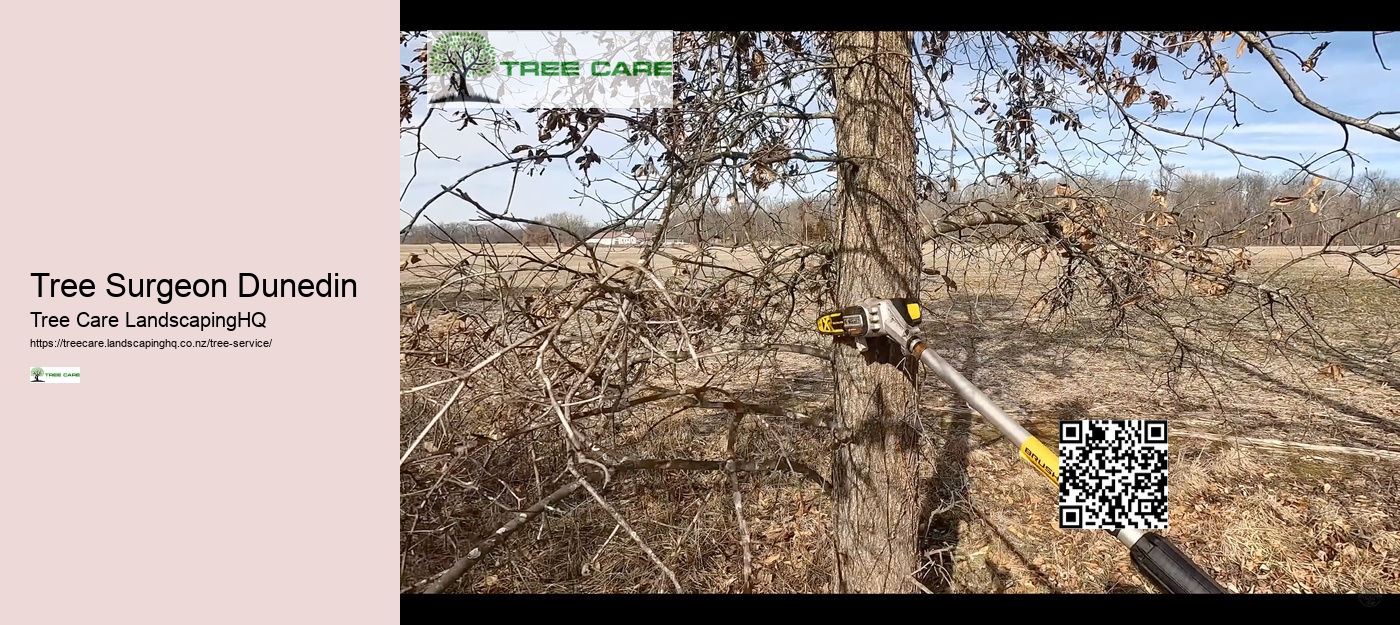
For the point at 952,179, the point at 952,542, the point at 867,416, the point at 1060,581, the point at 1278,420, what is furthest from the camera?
the point at 1278,420

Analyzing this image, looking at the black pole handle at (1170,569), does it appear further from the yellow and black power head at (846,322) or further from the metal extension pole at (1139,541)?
the yellow and black power head at (846,322)

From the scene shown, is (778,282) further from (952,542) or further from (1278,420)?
(1278,420)

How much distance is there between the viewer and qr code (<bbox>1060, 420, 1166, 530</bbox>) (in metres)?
2.04

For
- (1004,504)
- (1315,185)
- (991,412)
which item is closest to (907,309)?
(991,412)

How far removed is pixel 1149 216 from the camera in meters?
2.83

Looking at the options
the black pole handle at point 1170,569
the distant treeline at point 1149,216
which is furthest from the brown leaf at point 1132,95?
the black pole handle at point 1170,569

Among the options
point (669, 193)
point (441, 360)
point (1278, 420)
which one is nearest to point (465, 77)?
point (669, 193)

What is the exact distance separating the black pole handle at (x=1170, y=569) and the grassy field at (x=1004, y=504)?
3.46ft

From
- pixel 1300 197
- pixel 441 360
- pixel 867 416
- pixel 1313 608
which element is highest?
pixel 1300 197

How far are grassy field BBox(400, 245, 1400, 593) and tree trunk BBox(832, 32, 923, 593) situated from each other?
14.6 inches

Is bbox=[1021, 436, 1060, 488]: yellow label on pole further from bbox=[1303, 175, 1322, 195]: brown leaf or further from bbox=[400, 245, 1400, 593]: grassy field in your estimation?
bbox=[1303, 175, 1322, 195]: brown leaf

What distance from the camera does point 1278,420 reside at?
4.72 meters

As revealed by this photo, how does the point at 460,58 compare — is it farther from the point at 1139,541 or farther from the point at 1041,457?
the point at 1139,541
